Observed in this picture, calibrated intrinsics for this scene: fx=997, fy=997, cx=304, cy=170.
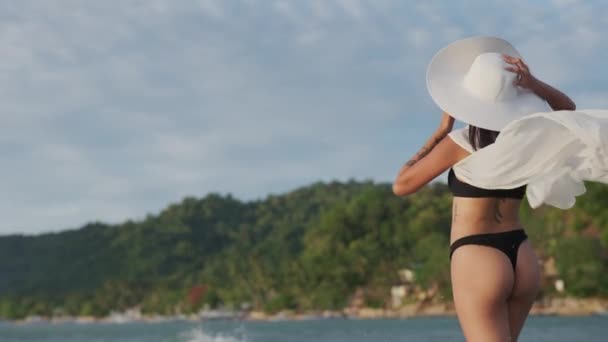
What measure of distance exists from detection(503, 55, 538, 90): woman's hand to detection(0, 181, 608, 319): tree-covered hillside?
65.0m

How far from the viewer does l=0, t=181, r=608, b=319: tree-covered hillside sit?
72.9m

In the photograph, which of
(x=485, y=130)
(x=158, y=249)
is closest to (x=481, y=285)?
(x=485, y=130)

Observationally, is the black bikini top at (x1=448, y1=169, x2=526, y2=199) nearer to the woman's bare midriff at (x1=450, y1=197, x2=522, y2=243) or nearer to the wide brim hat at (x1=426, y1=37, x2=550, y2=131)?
the woman's bare midriff at (x1=450, y1=197, x2=522, y2=243)

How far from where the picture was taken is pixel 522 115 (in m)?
3.49

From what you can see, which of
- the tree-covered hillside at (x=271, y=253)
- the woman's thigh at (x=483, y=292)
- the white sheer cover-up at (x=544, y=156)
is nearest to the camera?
the white sheer cover-up at (x=544, y=156)

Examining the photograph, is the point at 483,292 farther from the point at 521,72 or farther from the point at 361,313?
the point at 361,313

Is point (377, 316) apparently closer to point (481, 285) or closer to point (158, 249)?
point (158, 249)

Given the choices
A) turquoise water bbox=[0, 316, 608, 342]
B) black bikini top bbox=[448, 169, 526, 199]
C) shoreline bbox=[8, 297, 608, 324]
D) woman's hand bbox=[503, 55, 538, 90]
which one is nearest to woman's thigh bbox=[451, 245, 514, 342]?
black bikini top bbox=[448, 169, 526, 199]

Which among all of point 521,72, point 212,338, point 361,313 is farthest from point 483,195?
point 361,313

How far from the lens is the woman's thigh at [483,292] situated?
Result: 3432mm

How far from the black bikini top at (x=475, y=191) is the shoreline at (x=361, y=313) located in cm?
6437

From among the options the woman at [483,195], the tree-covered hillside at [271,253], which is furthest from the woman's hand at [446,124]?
the tree-covered hillside at [271,253]

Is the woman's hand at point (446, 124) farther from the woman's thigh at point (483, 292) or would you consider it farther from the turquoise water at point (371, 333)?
the turquoise water at point (371, 333)

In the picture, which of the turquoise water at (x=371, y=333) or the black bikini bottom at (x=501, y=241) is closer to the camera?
the black bikini bottom at (x=501, y=241)
